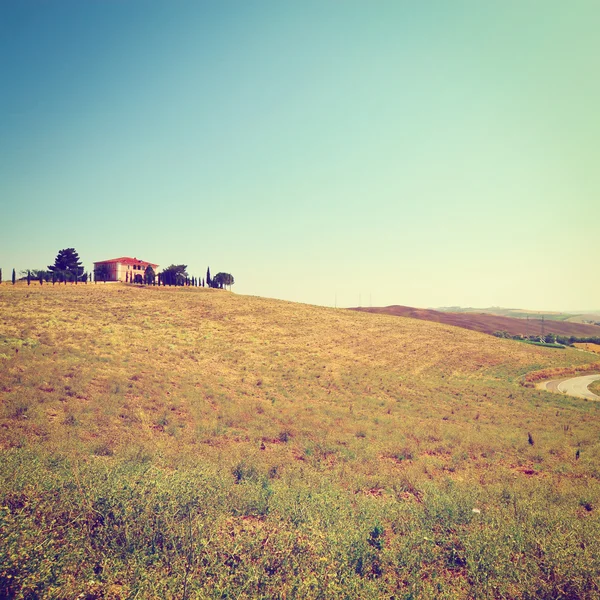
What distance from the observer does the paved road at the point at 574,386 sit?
117 feet

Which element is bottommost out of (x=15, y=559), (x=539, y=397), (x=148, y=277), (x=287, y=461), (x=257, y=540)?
(x=539, y=397)

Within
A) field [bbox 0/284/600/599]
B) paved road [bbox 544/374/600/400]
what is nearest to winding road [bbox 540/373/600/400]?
paved road [bbox 544/374/600/400]

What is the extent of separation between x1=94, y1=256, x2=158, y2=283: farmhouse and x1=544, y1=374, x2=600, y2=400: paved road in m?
96.7

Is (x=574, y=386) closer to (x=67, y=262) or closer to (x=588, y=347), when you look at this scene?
(x=588, y=347)

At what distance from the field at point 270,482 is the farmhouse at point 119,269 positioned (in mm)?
78324

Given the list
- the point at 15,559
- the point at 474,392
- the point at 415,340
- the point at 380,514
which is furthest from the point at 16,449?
the point at 415,340

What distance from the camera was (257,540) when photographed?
7.25m

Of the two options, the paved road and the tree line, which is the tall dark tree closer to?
the tree line

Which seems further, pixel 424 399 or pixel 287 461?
pixel 424 399

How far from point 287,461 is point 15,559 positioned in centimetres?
867

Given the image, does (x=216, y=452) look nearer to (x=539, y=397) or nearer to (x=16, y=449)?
Answer: (x=16, y=449)

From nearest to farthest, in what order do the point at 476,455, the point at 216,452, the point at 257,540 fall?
the point at 257,540 → the point at 216,452 → the point at 476,455

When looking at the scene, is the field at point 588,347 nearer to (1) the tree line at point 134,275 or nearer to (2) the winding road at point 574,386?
(2) the winding road at point 574,386

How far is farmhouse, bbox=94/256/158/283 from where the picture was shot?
101000mm
